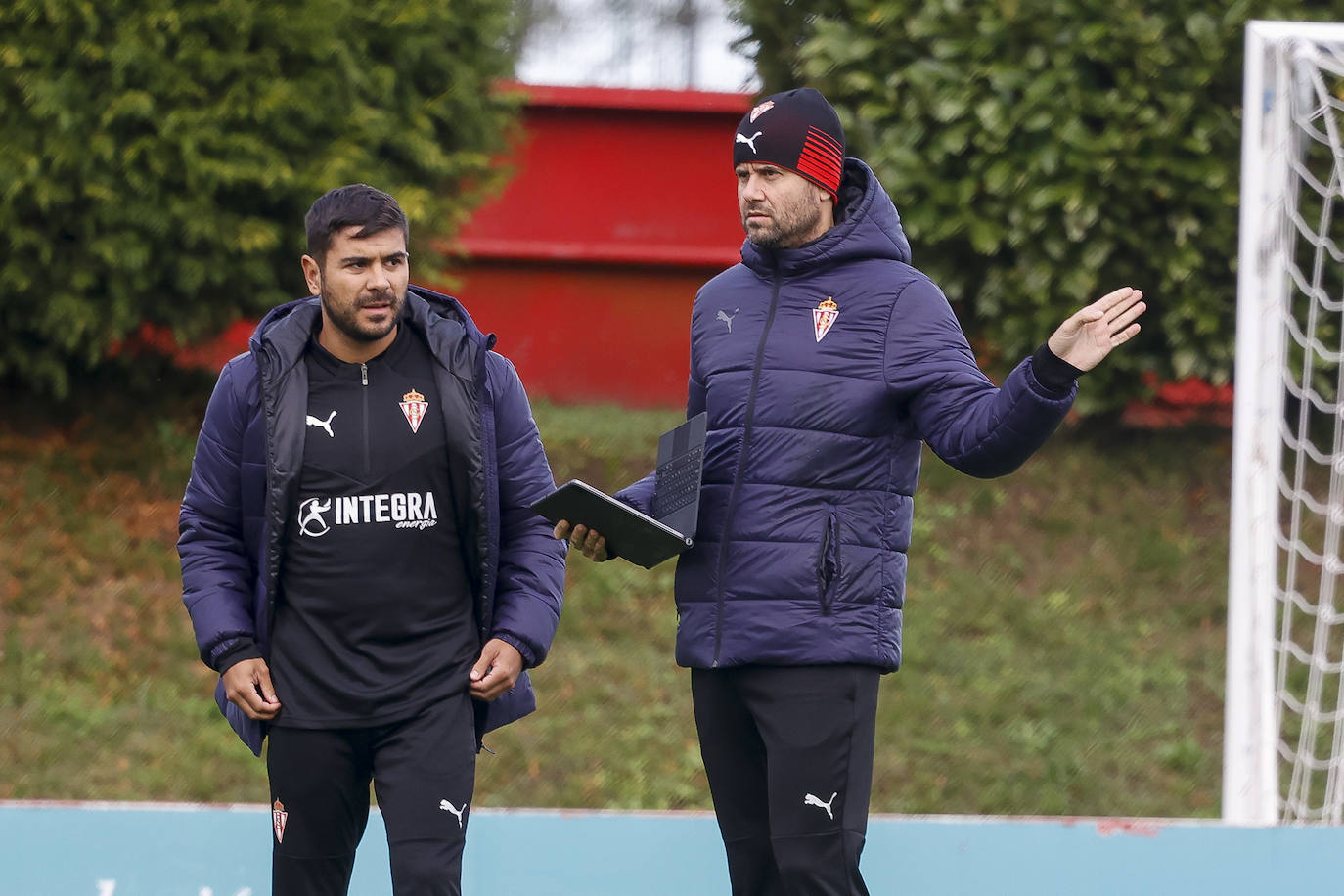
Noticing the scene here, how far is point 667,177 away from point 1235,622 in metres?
5.65

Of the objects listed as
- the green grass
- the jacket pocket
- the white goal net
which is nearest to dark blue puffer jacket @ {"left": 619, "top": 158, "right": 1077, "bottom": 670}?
the jacket pocket

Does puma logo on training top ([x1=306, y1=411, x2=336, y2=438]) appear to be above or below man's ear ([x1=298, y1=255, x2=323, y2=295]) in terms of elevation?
below

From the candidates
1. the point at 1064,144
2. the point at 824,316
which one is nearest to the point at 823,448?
the point at 824,316

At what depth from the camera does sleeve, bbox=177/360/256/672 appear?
3.48 metres

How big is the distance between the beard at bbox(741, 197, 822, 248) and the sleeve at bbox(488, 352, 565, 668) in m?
0.61

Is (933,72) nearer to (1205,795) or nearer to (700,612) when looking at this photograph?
(1205,795)

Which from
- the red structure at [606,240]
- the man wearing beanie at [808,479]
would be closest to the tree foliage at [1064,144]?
the red structure at [606,240]

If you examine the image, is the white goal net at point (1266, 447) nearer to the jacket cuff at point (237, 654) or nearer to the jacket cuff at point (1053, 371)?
the jacket cuff at point (1053, 371)

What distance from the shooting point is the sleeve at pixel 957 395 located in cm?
329

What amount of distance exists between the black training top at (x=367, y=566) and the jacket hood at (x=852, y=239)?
0.80m

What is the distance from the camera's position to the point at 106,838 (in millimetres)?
4484

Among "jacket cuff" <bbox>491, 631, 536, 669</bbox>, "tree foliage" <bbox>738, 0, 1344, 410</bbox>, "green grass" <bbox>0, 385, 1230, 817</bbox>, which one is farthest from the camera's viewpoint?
"tree foliage" <bbox>738, 0, 1344, 410</bbox>

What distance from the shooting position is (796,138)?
3605mm

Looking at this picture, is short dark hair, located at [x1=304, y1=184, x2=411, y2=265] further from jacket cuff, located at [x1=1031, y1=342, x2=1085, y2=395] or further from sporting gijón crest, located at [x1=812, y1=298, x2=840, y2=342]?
jacket cuff, located at [x1=1031, y1=342, x2=1085, y2=395]
